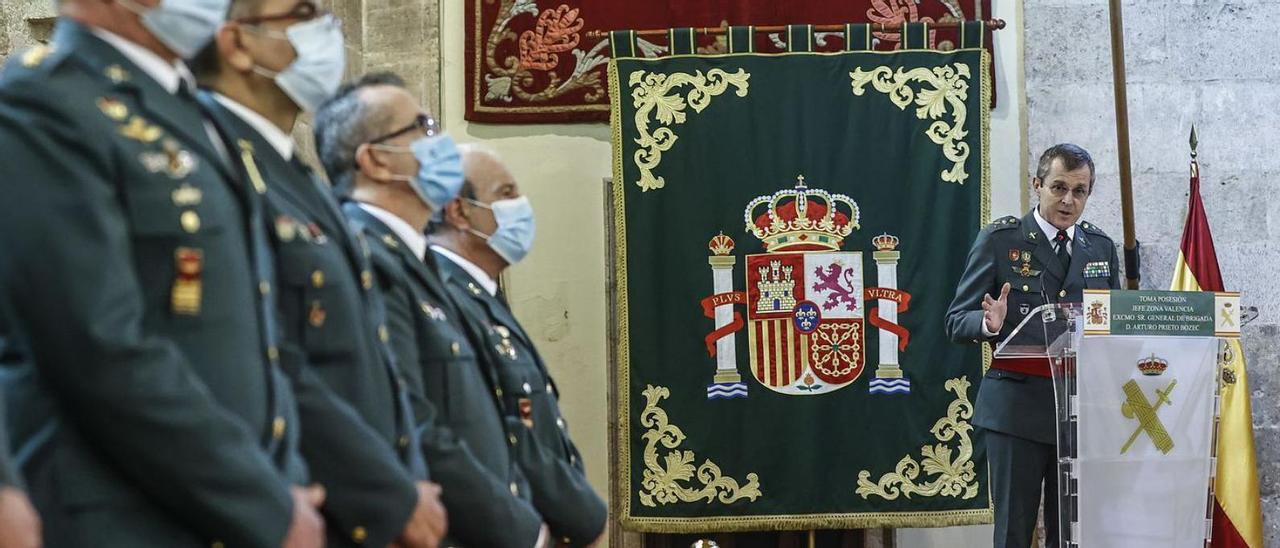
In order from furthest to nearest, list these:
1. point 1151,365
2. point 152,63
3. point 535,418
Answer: point 1151,365 < point 535,418 < point 152,63

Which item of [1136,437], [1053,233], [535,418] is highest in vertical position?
[1053,233]

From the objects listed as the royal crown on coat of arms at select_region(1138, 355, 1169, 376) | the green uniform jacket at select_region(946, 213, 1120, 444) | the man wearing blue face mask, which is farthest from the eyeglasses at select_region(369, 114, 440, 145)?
the green uniform jacket at select_region(946, 213, 1120, 444)

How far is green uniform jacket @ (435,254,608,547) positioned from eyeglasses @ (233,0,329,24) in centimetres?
93

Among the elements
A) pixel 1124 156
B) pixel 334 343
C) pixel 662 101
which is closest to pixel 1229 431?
pixel 1124 156

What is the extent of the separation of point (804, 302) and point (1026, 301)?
3.31ft

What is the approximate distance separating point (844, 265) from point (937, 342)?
0.43 meters

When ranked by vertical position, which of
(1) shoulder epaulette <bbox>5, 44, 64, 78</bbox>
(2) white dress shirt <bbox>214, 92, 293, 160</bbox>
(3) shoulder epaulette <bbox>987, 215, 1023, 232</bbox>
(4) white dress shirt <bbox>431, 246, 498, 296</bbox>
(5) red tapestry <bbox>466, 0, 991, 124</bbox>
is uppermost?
(5) red tapestry <bbox>466, 0, 991, 124</bbox>

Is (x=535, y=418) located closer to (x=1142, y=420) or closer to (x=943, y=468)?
(x=1142, y=420)

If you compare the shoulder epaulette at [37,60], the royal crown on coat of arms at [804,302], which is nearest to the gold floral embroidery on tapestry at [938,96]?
the royal crown on coat of arms at [804,302]

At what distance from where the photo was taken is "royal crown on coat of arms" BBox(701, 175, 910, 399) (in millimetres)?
6191

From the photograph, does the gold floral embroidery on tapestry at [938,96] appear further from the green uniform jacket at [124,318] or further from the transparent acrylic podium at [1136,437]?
the green uniform jacket at [124,318]

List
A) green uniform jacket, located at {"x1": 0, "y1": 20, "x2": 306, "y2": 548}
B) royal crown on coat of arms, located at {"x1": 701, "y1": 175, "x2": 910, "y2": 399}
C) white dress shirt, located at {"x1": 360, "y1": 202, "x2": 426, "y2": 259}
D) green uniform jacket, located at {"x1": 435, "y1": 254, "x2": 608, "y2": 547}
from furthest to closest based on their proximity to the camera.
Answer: royal crown on coat of arms, located at {"x1": 701, "y1": 175, "x2": 910, "y2": 399} < green uniform jacket, located at {"x1": 435, "y1": 254, "x2": 608, "y2": 547} < white dress shirt, located at {"x1": 360, "y1": 202, "x2": 426, "y2": 259} < green uniform jacket, located at {"x1": 0, "y1": 20, "x2": 306, "y2": 548}

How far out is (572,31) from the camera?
6840 mm

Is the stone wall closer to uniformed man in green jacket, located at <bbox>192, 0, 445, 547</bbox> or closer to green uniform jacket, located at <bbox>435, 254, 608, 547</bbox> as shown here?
green uniform jacket, located at <bbox>435, 254, 608, 547</bbox>
